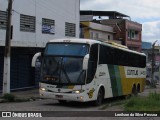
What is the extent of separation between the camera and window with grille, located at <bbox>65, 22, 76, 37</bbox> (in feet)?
122

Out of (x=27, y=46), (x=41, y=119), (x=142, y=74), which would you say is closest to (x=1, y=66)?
(x=27, y=46)

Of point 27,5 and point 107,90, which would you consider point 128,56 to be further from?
point 27,5

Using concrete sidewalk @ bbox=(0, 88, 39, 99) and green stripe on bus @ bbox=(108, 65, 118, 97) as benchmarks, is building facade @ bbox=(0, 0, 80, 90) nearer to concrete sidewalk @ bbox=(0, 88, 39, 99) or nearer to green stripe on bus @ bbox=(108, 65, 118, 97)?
concrete sidewalk @ bbox=(0, 88, 39, 99)

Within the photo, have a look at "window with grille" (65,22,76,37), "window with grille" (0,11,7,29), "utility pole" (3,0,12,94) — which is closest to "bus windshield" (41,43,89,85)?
"utility pole" (3,0,12,94)

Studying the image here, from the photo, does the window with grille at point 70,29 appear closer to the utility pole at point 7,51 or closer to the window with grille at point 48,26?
the window with grille at point 48,26

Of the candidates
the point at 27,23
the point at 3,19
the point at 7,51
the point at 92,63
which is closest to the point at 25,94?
the point at 7,51

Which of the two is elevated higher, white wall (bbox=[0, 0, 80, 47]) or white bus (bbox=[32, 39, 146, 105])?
white wall (bbox=[0, 0, 80, 47])

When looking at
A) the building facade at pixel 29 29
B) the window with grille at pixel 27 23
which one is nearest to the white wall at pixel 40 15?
the building facade at pixel 29 29

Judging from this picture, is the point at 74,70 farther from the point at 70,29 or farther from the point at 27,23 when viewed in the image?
the point at 70,29

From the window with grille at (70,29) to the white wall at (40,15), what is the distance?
35 centimetres

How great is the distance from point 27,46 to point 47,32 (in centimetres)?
350

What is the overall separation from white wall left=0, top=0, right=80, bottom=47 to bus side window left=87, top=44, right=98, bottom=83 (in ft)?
28.5

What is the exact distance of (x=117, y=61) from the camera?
84.6ft

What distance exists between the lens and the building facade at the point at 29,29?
2995 centimetres
